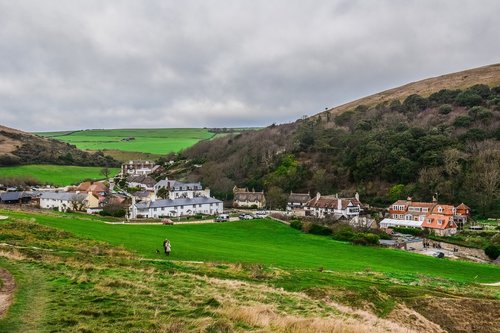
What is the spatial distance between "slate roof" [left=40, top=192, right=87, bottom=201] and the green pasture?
99.4 ft

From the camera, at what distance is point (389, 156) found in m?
91.3

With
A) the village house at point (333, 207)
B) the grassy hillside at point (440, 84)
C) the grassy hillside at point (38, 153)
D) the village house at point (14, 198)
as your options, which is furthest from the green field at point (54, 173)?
the grassy hillside at point (440, 84)

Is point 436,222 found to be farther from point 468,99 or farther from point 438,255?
point 468,99

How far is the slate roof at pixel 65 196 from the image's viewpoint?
261 ft

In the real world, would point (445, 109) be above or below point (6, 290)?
above

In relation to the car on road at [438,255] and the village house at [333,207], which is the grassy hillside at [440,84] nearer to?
the village house at [333,207]

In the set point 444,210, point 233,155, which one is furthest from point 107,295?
point 233,155

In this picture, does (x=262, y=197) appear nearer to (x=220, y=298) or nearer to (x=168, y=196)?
(x=168, y=196)

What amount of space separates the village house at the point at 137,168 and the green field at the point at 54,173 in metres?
8.79

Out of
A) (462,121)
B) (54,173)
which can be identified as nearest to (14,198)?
(54,173)

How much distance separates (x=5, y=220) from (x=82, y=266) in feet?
71.5

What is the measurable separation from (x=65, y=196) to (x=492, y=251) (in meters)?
73.9

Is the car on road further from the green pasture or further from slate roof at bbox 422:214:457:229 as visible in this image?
slate roof at bbox 422:214:457:229

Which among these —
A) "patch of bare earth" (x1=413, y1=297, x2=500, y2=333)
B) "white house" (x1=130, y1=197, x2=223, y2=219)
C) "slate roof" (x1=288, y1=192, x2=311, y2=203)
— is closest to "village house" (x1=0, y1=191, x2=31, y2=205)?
"white house" (x1=130, y1=197, x2=223, y2=219)
